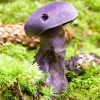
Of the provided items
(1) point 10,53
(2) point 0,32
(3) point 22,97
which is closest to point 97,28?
(2) point 0,32

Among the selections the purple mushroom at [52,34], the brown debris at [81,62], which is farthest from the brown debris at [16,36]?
the purple mushroom at [52,34]

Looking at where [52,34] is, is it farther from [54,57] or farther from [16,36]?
[16,36]

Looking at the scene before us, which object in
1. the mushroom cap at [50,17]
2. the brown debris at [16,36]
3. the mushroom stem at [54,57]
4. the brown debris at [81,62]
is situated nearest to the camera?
the mushroom cap at [50,17]

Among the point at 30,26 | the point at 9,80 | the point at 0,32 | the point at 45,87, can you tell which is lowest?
the point at 0,32

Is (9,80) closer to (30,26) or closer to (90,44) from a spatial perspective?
(30,26)

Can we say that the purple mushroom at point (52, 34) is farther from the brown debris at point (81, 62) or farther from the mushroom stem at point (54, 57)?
the brown debris at point (81, 62)

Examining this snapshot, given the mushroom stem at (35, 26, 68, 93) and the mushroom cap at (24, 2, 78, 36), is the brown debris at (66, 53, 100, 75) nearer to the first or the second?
the mushroom stem at (35, 26, 68, 93)

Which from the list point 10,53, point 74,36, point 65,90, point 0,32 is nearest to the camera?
point 65,90

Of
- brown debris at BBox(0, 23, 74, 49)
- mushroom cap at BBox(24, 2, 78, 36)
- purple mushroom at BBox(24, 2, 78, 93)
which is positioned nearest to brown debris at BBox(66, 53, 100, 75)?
purple mushroom at BBox(24, 2, 78, 93)
